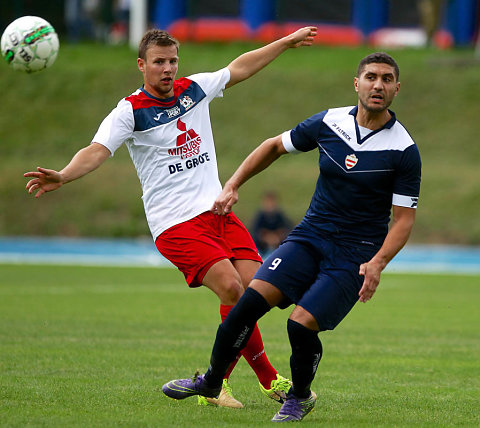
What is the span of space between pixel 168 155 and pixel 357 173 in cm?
144

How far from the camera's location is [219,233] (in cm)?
662

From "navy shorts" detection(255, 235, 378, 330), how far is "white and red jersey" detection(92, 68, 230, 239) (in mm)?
853

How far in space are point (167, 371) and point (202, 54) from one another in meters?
A: 28.8

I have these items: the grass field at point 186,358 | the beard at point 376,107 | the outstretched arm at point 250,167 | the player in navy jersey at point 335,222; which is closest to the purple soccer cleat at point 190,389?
the grass field at point 186,358

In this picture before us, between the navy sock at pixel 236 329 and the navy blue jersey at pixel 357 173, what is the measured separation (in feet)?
2.04

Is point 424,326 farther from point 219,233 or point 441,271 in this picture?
point 441,271

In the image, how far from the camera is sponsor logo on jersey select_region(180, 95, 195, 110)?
665cm

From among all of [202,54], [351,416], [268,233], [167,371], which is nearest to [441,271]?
[268,233]

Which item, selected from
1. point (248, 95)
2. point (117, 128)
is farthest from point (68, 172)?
point (248, 95)

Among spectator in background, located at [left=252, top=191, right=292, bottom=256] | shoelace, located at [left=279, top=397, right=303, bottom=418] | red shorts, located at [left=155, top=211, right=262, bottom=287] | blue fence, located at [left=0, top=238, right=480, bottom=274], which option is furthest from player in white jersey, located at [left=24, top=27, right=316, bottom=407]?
blue fence, located at [left=0, top=238, right=480, bottom=274]

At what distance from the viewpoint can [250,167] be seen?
609 cm

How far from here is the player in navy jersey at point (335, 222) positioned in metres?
5.74

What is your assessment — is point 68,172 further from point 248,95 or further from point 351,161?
point 248,95

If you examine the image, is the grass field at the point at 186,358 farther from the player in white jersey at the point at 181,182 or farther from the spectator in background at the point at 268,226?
the spectator in background at the point at 268,226
